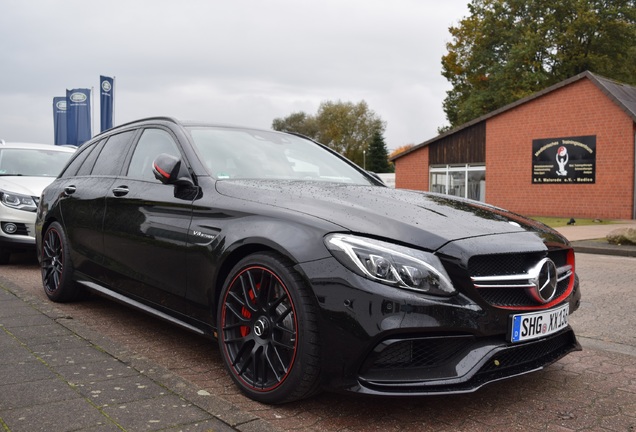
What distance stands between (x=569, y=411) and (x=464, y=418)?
0.56 m

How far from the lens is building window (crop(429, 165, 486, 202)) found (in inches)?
1107

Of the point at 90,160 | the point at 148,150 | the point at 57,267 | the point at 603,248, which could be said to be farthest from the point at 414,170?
the point at 148,150

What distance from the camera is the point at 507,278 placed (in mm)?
2773

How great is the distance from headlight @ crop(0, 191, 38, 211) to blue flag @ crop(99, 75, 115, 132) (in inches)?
608

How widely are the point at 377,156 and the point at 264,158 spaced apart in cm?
7029

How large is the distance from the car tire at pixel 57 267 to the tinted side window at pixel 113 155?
2.32ft

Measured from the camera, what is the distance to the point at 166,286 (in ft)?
11.9

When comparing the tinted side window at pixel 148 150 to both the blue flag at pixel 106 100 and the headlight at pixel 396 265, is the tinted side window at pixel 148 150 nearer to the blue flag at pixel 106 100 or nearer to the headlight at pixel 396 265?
the headlight at pixel 396 265

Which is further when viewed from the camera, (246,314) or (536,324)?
(246,314)

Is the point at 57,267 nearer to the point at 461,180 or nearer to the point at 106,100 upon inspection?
the point at 106,100

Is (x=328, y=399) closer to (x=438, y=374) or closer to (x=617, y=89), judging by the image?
(x=438, y=374)

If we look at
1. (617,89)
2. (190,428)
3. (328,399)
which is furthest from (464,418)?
(617,89)

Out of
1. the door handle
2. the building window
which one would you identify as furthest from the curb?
the building window

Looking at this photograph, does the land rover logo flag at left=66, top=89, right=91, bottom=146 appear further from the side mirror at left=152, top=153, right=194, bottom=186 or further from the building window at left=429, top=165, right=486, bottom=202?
the side mirror at left=152, top=153, right=194, bottom=186
